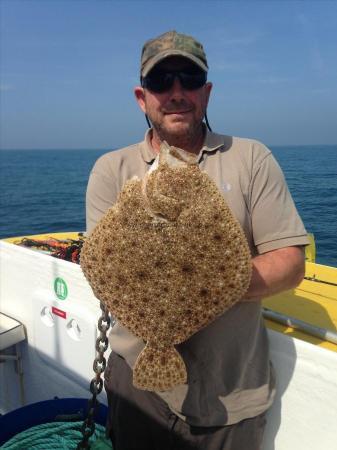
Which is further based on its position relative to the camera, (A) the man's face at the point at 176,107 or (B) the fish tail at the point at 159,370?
(A) the man's face at the point at 176,107

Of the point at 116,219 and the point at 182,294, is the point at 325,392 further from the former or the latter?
the point at 116,219

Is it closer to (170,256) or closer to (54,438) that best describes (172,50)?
(170,256)

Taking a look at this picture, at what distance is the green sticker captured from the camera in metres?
3.91

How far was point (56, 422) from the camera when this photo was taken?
10.9 feet

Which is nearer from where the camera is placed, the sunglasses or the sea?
the sunglasses

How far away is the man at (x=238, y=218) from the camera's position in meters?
2.07

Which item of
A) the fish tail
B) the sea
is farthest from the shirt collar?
the sea

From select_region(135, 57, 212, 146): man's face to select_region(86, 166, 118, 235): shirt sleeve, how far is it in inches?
16.3

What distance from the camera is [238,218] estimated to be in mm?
2098

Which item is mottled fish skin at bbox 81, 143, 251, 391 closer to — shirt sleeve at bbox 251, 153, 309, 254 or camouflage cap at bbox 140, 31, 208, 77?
shirt sleeve at bbox 251, 153, 309, 254

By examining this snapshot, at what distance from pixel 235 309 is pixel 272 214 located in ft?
1.76

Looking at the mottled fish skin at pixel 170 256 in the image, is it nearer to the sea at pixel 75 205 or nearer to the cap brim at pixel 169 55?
the cap brim at pixel 169 55

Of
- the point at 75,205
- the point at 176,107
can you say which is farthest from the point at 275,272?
the point at 75,205

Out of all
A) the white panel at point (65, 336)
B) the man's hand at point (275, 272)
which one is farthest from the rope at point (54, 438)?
the man's hand at point (275, 272)
